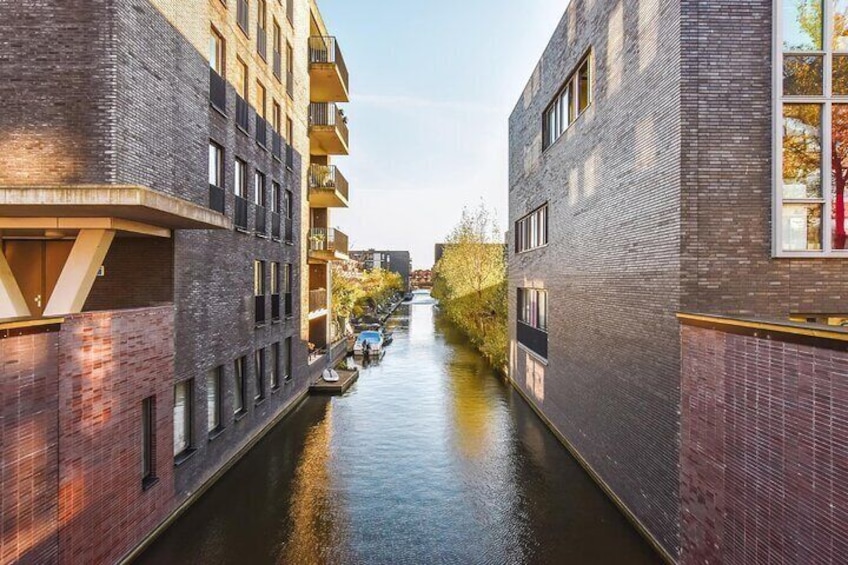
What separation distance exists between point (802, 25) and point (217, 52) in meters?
11.5

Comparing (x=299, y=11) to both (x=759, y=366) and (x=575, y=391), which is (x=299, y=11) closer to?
(x=575, y=391)

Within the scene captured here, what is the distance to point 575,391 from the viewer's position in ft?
40.5

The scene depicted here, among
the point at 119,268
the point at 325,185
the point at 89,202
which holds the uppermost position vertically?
the point at 325,185

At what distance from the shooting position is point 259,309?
14.0m

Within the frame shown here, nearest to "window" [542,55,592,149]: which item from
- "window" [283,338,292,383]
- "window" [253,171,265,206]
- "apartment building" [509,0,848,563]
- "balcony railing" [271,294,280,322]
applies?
"apartment building" [509,0,848,563]

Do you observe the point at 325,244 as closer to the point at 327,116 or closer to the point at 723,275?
the point at 327,116

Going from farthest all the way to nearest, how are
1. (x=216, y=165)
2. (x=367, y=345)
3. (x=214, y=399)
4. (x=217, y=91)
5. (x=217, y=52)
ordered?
(x=367, y=345)
(x=217, y=52)
(x=216, y=165)
(x=214, y=399)
(x=217, y=91)

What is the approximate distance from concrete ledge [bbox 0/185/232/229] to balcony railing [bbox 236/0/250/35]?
7897 millimetres

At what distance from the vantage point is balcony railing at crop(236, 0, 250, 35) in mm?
12812

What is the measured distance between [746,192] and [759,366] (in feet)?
9.35

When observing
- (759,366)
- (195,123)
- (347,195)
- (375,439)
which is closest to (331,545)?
(375,439)

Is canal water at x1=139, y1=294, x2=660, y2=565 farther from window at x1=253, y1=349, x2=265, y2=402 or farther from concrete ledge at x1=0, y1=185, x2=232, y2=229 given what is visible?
concrete ledge at x1=0, y1=185, x2=232, y2=229

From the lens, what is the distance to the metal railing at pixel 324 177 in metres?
20.2

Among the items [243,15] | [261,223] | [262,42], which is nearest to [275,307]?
[261,223]
